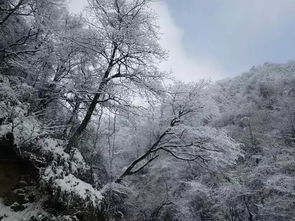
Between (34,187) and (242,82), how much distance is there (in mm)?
30576

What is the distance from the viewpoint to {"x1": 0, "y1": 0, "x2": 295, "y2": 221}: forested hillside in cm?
516

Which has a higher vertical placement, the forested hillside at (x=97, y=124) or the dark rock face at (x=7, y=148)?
the forested hillside at (x=97, y=124)

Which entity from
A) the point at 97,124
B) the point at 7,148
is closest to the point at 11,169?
the point at 7,148

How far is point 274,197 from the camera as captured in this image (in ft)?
35.7

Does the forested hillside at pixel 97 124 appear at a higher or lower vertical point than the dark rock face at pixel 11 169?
higher

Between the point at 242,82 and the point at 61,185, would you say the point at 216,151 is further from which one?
the point at 242,82

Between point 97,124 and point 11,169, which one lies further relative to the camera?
point 97,124

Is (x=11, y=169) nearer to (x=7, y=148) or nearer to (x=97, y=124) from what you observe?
(x=7, y=148)

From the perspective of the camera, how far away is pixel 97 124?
855cm

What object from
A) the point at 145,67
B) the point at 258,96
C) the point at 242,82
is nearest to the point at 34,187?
the point at 145,67

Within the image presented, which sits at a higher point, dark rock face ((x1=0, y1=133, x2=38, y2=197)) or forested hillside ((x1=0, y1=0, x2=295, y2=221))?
forested hillside ((x1=0, y1=0, x2=295, y2=221))

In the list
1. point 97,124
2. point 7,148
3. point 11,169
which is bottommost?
point 11,169

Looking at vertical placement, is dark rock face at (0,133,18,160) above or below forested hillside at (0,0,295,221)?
below

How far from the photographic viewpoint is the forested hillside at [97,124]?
5.16m
